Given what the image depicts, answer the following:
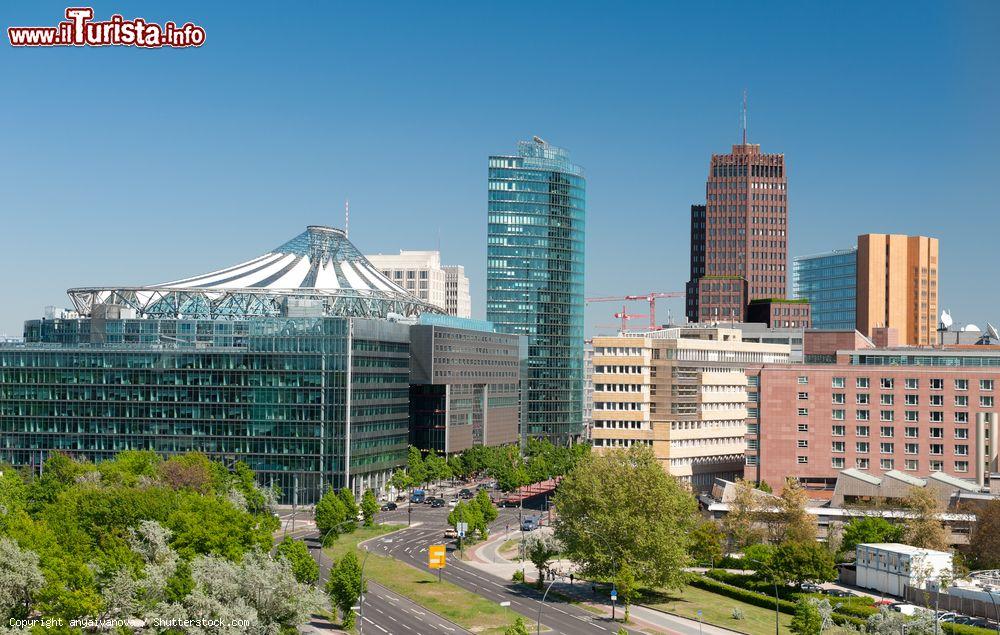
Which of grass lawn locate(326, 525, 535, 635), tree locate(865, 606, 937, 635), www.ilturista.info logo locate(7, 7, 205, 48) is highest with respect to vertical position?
www.ilturista.info logo locate(7, 7, 205, 48)

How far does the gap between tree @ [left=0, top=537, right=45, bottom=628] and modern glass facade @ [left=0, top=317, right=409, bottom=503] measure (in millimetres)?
93987

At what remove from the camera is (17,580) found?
290 feet

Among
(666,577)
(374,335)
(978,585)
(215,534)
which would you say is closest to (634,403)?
(374,335)

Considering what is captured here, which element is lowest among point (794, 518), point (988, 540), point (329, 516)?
point (329, 516)

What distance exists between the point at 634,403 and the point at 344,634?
86241 millimetres

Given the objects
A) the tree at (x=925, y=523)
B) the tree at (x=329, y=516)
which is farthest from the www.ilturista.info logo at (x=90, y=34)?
the tree at (x=925, y=523)

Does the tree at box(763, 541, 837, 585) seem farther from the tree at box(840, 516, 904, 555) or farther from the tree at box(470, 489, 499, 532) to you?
the tree at box(470, 489, 499, 532)

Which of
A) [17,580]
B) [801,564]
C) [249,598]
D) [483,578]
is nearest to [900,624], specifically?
[801,564]

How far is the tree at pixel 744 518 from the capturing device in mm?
138500

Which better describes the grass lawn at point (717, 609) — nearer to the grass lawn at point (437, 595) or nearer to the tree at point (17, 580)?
the grass lawn at point (437, 595)

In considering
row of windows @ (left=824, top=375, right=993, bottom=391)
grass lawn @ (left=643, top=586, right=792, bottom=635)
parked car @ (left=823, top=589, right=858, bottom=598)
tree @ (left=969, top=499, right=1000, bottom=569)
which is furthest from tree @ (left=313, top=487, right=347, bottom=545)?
tree @ (left=969, top=499, right=1000, bottom=569)

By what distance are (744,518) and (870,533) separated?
1545 cm

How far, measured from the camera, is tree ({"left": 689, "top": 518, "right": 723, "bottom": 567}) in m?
136

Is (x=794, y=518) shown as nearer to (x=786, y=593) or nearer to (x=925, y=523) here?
(x=786, y=593)
